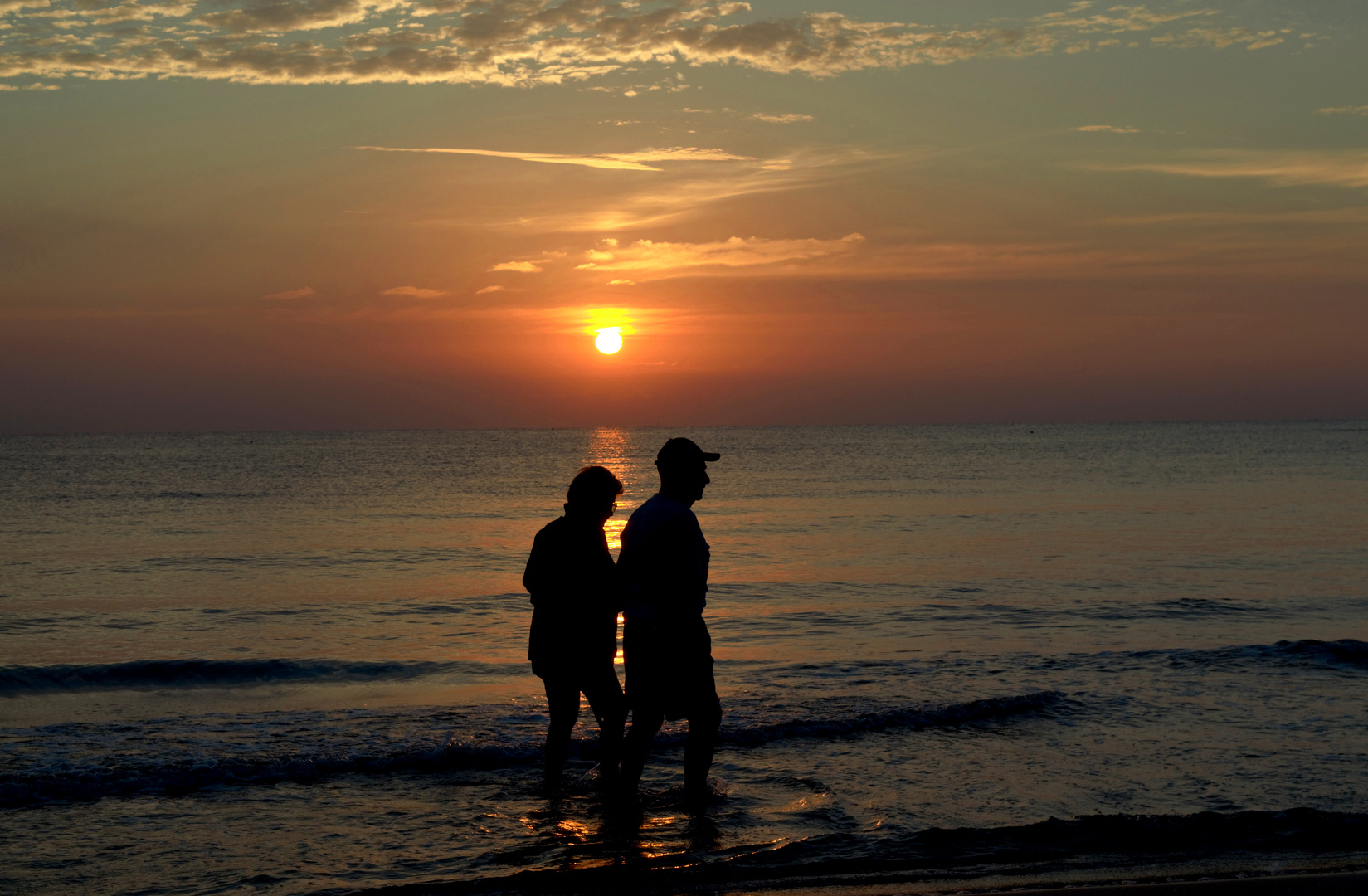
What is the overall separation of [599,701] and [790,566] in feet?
47.4

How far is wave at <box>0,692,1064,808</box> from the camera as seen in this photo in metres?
6.86

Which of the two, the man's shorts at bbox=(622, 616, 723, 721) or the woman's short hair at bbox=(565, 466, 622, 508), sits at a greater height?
the woman's short hair at bbox=(565, 466, 622, 508)

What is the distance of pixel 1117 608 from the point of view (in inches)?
593

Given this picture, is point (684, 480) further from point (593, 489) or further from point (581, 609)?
point (581, 609)

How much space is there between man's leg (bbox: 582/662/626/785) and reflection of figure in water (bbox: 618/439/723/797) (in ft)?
1.71

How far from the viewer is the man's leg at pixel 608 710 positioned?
6.14 metres

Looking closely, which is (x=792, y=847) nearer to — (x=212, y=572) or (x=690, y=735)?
(x=690, y=735)

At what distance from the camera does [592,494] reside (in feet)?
19.4

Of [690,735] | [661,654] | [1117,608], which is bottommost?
[1117,608]

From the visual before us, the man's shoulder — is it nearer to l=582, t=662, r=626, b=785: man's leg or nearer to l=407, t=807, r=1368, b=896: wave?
l=582, t=662, r=626, b=785: man's leg

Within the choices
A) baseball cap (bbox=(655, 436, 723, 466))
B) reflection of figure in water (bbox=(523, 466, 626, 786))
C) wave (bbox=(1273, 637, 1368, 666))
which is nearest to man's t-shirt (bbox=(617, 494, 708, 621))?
baseball cap (bbox=(655, 436, 723, 466))

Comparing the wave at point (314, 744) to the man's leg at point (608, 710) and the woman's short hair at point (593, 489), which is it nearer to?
the man's leg at point (608, 710)

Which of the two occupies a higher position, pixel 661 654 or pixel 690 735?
pixel 661 654

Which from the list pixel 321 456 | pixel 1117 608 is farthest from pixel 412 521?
pixel 321 456
